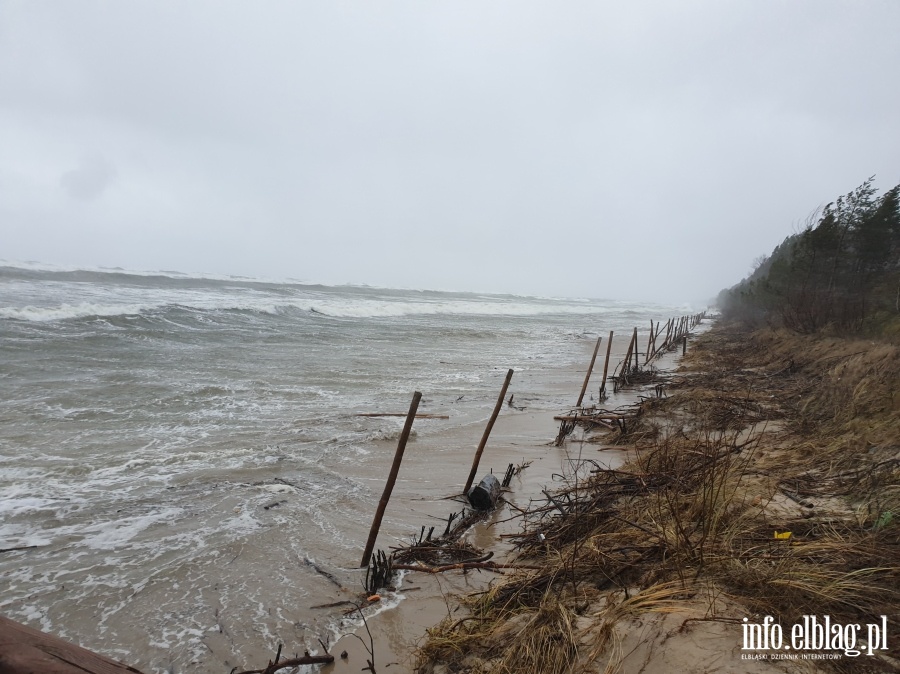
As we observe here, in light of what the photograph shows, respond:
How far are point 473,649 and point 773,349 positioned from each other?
2062 cm

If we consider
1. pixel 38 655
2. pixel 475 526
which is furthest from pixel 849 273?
pixel 38 655

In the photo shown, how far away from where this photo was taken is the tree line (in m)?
18.3

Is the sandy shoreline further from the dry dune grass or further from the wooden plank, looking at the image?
the wooden plank

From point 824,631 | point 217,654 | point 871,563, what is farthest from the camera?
point 217,654

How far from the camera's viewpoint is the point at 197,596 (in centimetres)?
412

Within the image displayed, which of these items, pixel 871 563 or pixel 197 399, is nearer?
pixel 871 563

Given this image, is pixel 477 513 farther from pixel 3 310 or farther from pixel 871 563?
pixel 3 310

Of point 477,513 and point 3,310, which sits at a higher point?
point 3,310

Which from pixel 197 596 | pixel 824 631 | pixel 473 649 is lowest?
pixel 197 596

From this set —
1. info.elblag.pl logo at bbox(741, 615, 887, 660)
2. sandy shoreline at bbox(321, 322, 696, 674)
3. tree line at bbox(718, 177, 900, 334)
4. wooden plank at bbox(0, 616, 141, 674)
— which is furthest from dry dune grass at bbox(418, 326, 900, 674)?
tree line at bbox(718, 177, 900, 334)

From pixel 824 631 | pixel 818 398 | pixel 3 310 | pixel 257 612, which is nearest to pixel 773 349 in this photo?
pixel 818 398

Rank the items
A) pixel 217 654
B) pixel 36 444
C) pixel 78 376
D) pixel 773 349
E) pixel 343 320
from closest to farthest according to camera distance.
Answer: pixel 217 654 → pixel 36 444 → pixel 78 376 → pixel 773 349 → pixel 343 320

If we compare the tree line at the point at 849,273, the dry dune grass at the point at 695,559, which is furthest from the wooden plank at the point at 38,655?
the tree line at the point at 849,273

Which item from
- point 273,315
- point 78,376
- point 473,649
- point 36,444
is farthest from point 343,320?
point 473,649
